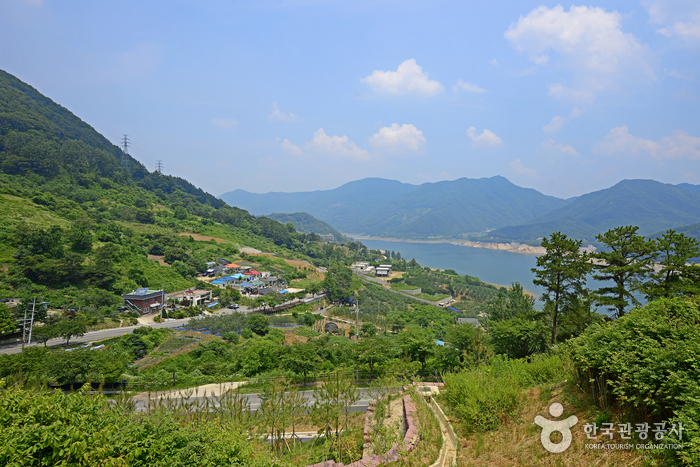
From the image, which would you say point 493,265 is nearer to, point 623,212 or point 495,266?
point 495,266

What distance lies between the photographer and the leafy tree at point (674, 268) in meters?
8.27

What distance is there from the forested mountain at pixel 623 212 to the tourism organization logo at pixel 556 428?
125351mm

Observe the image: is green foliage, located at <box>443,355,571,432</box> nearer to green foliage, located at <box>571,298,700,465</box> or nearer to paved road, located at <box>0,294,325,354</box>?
green foliage, located at <box>571,298,700,465</box>

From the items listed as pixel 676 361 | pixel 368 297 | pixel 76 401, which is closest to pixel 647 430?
pixel 676 361

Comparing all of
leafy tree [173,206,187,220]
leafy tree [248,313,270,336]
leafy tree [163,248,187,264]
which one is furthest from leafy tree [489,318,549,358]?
leafy tree [173,206,187,220]

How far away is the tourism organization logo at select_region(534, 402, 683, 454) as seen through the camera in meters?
2.54

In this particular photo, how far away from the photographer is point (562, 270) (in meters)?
9.03

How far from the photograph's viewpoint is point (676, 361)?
272cm

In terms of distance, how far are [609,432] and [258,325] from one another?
19217 mm

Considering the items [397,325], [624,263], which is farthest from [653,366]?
[397,325]

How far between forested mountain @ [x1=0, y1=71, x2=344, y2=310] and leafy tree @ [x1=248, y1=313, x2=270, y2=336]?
9.92 metres

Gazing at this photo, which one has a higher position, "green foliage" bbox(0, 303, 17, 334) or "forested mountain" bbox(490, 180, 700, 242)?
"forested mountain" bbox(490, 180, 700, 242)

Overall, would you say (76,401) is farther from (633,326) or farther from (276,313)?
(276,313)

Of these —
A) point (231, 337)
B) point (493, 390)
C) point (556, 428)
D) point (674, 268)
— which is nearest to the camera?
point (556, 428)
